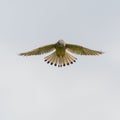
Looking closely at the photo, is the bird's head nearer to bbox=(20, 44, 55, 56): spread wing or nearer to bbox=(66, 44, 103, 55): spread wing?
bbox=(20, 44, 55, 56): spread wing

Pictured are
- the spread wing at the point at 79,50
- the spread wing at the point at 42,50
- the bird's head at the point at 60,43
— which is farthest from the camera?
the spread wing at the point at 79,50

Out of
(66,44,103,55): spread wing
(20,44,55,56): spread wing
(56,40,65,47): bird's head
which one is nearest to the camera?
(20,44,55,56): spread wing

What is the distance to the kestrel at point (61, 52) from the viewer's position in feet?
89.1

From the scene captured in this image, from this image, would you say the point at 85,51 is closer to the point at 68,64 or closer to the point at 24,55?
the point at 68,64

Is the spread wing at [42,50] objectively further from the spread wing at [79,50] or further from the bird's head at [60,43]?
the spread wing at [79,50]

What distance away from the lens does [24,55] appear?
2658 cm

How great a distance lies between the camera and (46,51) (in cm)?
2716

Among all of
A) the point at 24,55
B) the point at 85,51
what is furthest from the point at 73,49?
the point at 24,55

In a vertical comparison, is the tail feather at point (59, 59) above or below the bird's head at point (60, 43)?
below

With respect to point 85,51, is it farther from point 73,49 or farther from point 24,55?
point 24,55

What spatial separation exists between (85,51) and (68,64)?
86cm

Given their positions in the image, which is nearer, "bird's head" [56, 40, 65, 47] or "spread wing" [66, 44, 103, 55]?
"bird's head" [56, 40, 65, 47]

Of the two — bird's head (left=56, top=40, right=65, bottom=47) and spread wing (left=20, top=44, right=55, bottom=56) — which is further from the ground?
bird's head (left=56, top=40, right=65, bottom=47)

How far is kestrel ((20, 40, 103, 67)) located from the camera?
2716 centimetres
